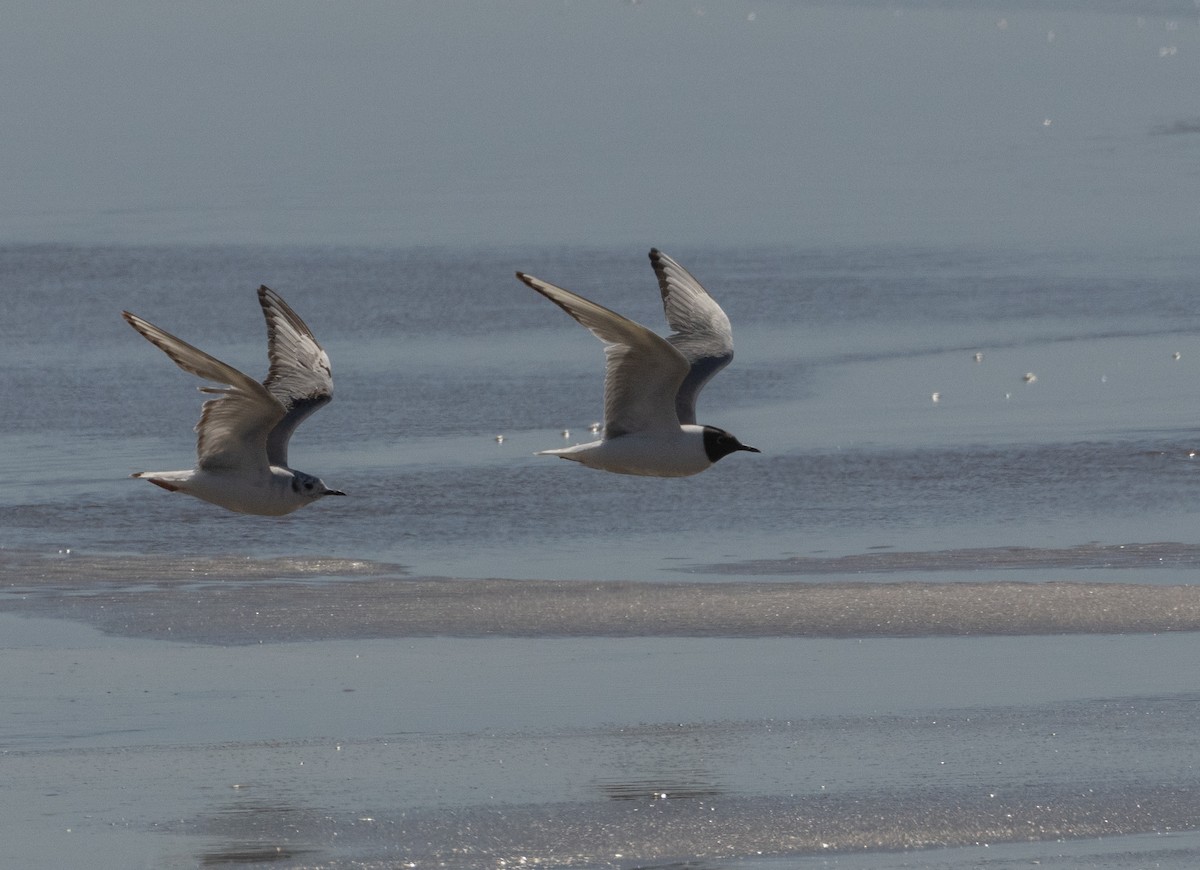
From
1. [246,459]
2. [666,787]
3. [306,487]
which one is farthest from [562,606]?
[666,787]

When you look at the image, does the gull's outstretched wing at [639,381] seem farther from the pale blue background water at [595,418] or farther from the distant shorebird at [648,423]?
the pale blue background water at [595,418]

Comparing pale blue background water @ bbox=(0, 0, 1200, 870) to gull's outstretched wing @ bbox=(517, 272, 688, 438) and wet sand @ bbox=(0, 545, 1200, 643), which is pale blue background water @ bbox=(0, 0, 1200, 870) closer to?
wet sand @ bbox=(0, 545, 1200, 643)

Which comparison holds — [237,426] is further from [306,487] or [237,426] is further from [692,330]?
[692,330]

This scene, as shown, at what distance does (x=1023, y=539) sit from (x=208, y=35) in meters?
31.7

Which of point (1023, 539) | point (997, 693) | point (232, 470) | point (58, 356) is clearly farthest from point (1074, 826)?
point (58, 356)

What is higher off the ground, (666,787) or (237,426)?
(237,426)

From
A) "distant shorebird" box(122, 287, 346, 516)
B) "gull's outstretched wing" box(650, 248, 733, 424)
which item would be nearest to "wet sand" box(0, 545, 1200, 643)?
"gull's outstretched wing" box(650, 248, 733, 424)

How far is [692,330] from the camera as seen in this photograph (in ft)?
31.8

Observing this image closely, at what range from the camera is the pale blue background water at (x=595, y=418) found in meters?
8.14

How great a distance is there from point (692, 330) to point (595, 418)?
4562mm

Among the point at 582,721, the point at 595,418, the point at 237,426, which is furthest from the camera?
the point at 595,418

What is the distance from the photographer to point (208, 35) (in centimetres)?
4156

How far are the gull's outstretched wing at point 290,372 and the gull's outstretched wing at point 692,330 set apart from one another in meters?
1.43

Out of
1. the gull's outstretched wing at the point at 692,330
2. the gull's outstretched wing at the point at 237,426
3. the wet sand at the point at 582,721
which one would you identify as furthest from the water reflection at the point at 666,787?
the gull's outstretched wing at the point at 237,426
